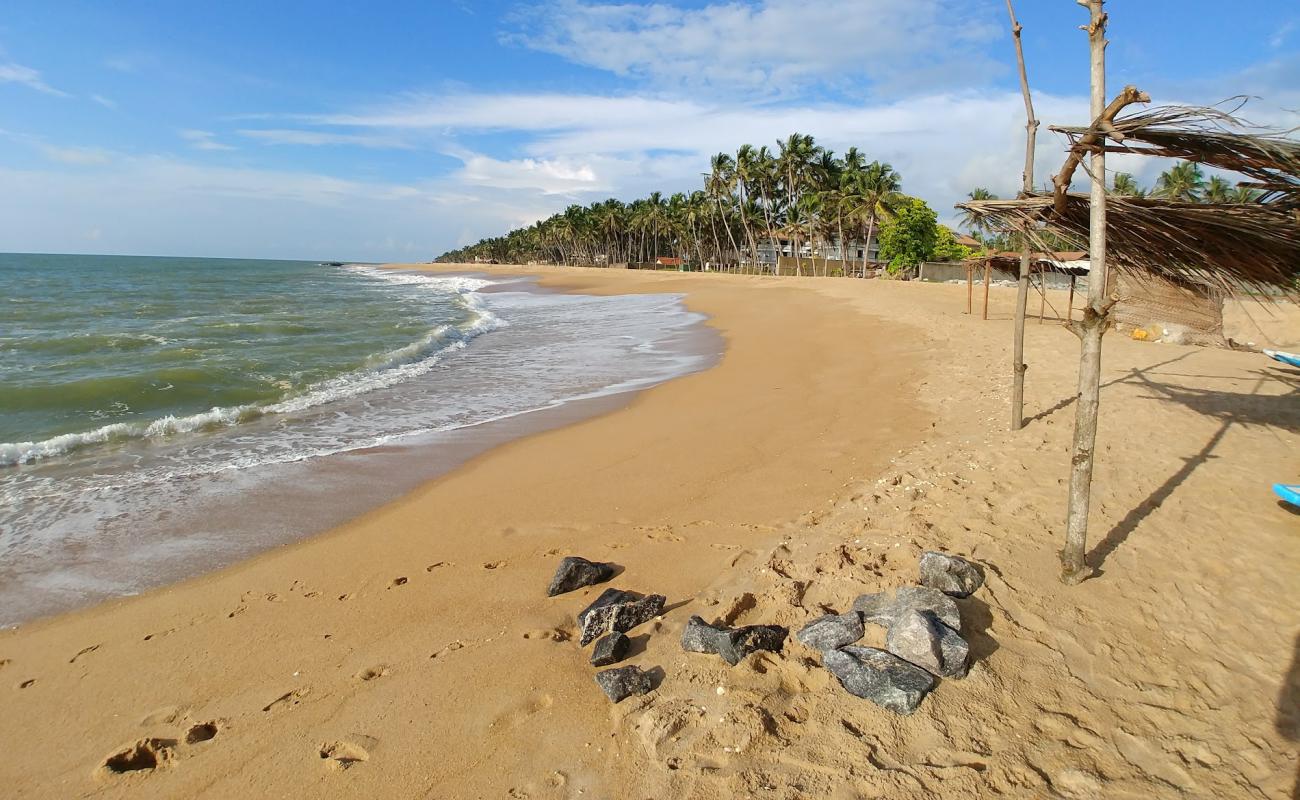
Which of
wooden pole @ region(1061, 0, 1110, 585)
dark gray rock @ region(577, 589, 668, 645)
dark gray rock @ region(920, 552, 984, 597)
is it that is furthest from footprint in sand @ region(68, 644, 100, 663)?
wooden pole @ region(1061, 0, 1110, 585)

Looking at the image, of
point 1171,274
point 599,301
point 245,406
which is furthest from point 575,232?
point 1171,274

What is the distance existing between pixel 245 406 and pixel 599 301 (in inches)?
1012

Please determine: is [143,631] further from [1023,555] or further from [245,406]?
[245,406]

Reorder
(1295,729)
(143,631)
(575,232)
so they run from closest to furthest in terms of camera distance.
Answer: (1295,729) → (143,631) → (575,232)

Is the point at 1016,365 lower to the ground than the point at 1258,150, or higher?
lower

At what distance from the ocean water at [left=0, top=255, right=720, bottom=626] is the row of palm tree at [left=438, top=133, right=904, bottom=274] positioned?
30.9 m

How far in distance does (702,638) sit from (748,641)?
245mm

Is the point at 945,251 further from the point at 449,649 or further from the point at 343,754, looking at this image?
the point at 343,754

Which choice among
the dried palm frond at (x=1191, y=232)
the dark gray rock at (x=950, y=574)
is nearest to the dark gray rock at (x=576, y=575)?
the dark gray rock at (x=950, y=574)

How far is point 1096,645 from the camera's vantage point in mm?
3523

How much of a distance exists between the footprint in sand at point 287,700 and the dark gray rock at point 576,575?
151 cm

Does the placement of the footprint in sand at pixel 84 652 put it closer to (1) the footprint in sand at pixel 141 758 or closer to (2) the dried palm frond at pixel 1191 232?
(1) the footprint in sand at pixel 141 758

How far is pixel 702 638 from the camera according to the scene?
3.57m

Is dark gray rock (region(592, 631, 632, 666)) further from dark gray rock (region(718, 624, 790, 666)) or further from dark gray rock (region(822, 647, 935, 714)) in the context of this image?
dark gray rock (region(822, 647, 935, 714))
